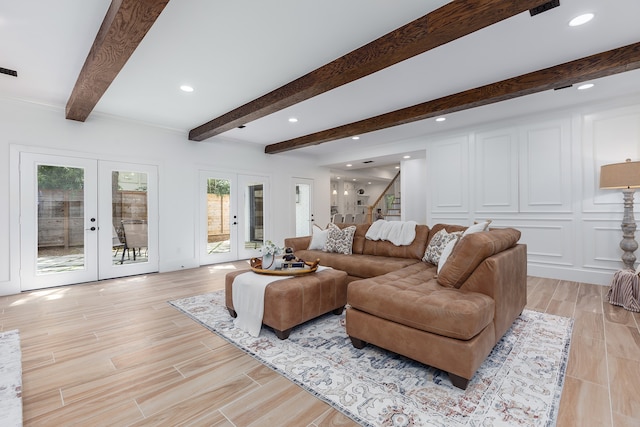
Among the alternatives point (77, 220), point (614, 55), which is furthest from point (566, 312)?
point (77, 220)

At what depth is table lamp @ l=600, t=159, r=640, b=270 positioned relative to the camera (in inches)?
141

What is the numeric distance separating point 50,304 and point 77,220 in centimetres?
146

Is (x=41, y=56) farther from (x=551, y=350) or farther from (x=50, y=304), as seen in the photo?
(x=551, y=350)

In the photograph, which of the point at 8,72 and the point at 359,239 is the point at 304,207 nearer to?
the point at 359,239

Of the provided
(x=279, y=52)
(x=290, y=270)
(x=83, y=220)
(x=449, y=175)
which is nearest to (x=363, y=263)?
(x=290, y=270)

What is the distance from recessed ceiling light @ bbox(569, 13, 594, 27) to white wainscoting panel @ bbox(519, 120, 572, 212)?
2676mm

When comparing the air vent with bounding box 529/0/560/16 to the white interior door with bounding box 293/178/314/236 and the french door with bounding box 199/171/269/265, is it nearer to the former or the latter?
the french door with bounding box 199/171/269/265

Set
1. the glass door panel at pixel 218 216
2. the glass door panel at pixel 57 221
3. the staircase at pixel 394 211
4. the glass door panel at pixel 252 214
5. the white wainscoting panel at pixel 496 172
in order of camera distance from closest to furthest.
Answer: the glass door panel at pixel 57 221
the white wainscoting panel at pixel 496 172
the glass door panel at pixel 218 216
the glass door panel at pixel 252 214
the staircase at pixel 394 211

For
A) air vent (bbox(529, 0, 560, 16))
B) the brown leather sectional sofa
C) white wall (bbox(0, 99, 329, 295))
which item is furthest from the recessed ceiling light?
white wall (bbox(0, 99, 329, 295))

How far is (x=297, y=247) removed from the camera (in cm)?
461

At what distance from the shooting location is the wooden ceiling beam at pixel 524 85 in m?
2.81

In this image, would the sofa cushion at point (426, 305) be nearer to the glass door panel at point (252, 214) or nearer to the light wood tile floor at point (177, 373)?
the light wood tile floor at point (177, 373)

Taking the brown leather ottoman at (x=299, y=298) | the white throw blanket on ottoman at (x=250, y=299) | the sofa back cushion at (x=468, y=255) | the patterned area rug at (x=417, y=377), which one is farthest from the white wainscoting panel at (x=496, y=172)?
the white throw blanket on ottoman at (x=250, y=299)

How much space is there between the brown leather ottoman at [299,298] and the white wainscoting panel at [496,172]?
11.7ft
